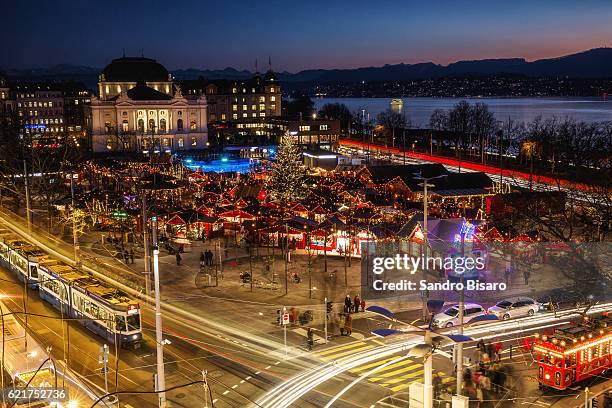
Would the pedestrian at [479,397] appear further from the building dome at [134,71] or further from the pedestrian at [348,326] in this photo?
the building dome at [134,71]

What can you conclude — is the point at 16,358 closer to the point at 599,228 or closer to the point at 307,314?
the point at 307,314

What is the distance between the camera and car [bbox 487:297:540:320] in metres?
24.7

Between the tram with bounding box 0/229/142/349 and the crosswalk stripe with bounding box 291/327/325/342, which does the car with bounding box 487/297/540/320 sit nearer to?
the crosswalk stripe with bounding box 291/327/325/342

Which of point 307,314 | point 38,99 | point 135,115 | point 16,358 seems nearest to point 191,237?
point 307,314

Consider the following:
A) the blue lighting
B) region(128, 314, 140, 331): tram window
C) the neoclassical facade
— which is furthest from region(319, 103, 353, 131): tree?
region(128, 314, 140, 331): tram window

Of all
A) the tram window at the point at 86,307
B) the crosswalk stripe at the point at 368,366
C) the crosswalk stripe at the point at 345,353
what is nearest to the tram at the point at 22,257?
the tram window at the point at 86,307

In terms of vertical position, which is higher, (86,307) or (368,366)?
(86,307)

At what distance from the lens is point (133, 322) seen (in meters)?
22.1

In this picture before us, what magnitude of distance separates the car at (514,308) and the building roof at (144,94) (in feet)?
326

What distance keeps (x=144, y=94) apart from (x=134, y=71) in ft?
49.3

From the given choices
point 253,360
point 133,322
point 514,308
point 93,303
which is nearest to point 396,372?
point 253,360

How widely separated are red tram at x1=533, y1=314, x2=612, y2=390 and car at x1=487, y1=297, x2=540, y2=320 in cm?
600

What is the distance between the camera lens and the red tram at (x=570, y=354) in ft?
58.0

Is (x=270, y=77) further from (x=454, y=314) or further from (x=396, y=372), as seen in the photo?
(x=396, y=372)
